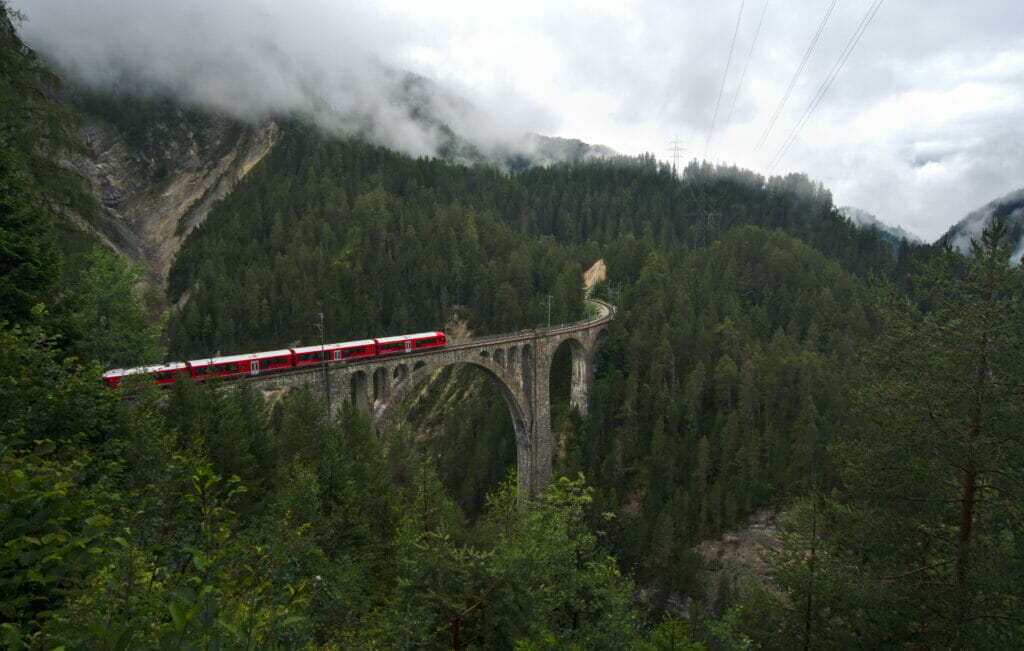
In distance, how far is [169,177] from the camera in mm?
113250

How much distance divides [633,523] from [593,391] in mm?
16069

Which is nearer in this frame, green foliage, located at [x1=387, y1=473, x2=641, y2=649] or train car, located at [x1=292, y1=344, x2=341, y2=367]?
green foliage, located at [x1=387, y1=473, x2=641, y2=649]

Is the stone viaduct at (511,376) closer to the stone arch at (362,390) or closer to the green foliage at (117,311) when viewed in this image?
the stone arch at (362,390)

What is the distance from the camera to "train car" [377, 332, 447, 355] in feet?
113

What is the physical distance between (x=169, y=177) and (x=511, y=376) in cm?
10880

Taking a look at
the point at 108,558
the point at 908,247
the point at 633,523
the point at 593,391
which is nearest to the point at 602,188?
the point at 908,247

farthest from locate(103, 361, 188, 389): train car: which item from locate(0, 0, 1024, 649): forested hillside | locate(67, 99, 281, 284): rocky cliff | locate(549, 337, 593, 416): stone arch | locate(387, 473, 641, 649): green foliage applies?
locate(67, 99, 281, 284): rocky cliff

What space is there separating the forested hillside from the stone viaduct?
3.30 m

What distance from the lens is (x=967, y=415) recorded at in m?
10.2

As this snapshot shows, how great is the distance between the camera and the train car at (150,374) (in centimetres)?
1852

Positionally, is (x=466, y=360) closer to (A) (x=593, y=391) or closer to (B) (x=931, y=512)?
(A) (x=593, y=391)

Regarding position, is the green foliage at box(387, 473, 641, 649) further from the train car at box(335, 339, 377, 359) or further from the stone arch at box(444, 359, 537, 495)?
the stone arch at box(444, 359, 537, 495)

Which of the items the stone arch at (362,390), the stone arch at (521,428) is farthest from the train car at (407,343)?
the stone arch at (521,428)

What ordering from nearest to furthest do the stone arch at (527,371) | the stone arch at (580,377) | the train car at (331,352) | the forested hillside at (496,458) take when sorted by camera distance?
the forested hillside at (496,458) < the train car at (331,352) < the stone arch at (527,371) < the stone arch at (580,377)
